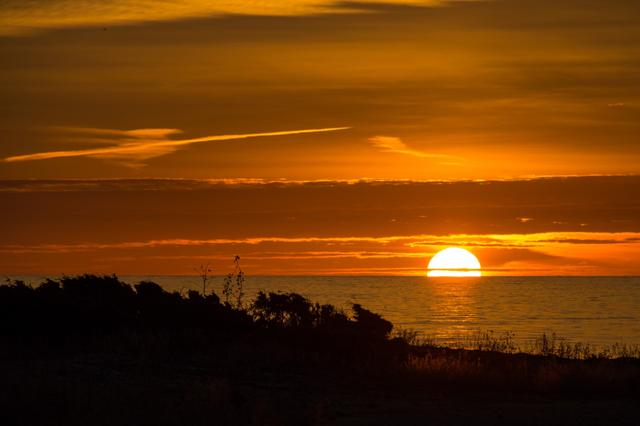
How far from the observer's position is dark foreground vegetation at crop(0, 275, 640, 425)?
18188 mm

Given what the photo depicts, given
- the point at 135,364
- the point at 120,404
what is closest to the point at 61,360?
the point at 135,364

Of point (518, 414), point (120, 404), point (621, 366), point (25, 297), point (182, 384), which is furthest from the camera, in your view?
point (25, 297)

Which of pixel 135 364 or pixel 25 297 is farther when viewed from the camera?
pixel 25 297

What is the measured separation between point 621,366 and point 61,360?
1481cm

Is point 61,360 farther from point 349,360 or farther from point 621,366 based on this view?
point 621,366

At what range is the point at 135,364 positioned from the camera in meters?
23.5

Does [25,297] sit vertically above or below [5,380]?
above

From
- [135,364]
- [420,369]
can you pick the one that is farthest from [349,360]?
[135,364]

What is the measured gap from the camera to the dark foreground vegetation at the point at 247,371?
1819 cm

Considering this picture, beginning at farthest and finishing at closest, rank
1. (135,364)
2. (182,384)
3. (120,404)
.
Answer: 1. (135,364)
2. (182,384)
3. (120,404)

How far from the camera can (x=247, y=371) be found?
23.6 m

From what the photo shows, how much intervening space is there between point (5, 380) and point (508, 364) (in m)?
12.8

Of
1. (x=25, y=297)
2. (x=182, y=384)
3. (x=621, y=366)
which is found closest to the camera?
(x=182, y=384)

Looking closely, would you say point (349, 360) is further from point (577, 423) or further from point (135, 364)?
point (577, 423)
